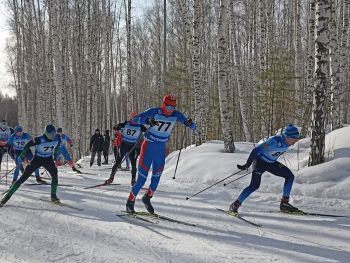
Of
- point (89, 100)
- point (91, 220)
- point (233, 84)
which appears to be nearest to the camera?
point (91, 220)

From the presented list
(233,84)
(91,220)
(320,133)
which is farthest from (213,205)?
(233,84)

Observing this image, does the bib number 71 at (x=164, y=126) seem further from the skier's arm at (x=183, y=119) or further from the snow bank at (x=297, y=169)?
the snow bank at (x=297, y=169)

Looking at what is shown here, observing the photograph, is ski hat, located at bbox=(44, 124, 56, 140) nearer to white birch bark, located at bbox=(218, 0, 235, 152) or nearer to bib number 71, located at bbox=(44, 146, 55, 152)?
bib number 71, located at bbox=(44, 146, 55, 152)

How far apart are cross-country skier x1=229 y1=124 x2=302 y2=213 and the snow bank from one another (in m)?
1.16

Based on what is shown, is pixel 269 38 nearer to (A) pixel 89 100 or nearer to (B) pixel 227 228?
(A) pixel 89 100

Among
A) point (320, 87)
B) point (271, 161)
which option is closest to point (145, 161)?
point (271, 161)

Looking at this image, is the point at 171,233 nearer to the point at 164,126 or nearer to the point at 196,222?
the point at 196,222

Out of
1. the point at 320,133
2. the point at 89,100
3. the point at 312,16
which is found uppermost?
the point at 312,16

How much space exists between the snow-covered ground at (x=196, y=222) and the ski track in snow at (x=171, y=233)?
12 millimetres

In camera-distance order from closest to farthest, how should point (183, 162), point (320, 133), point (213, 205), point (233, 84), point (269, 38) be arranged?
point (213, 205) → point (320, 133) → point (183, 162) → point (269, 38) → point (233, 84)

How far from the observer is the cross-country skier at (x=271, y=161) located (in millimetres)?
7203

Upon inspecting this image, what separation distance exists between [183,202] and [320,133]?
3.74 metres

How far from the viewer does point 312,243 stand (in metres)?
5.43

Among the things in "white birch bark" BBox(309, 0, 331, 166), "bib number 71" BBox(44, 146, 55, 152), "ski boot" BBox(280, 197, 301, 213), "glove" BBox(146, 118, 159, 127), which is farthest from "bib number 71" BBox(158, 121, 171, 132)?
"white birch bark" BBox(309, 0, 331, 166)
